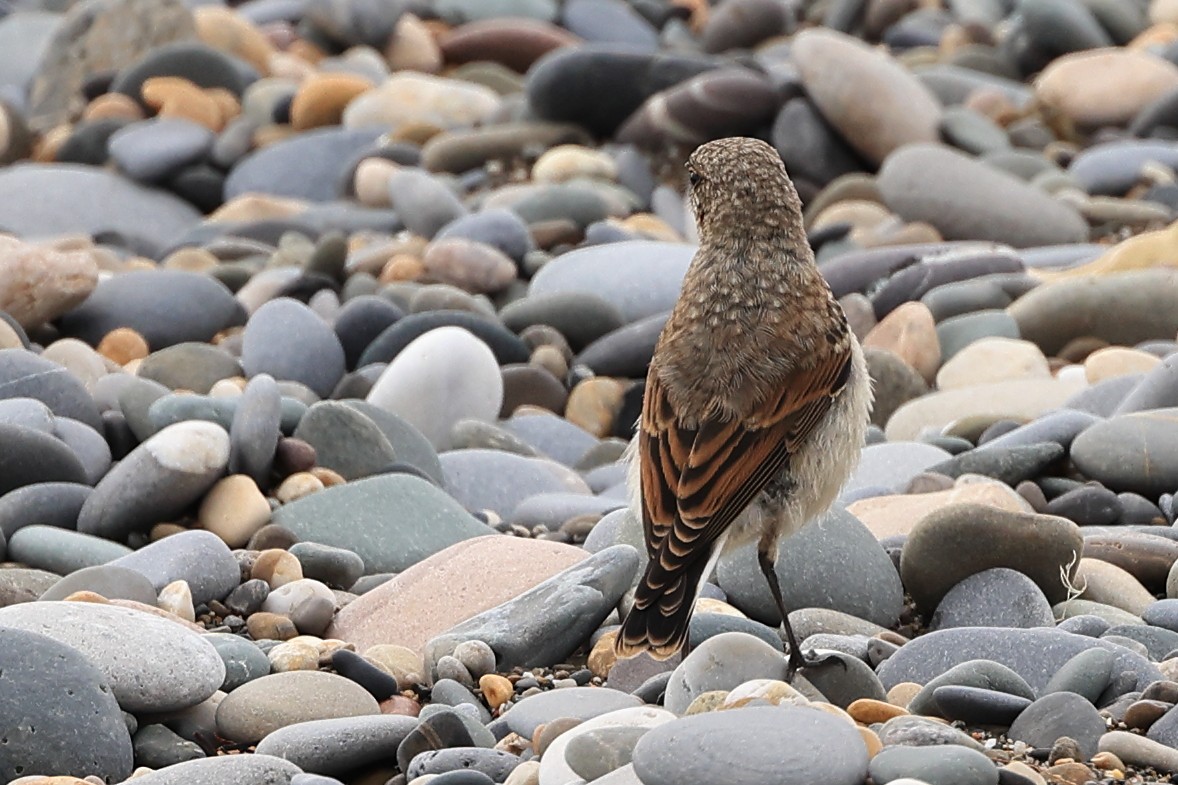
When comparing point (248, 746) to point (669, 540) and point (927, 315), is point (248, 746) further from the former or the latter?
point (927, 315)

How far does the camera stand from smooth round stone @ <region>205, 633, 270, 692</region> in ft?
17.5

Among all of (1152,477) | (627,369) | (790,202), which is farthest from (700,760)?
(627,369)

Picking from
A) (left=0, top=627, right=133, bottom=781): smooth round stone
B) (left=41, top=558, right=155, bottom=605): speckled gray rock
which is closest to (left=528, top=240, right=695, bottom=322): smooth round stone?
(left=41, top=558, right=155, bottom=605): speckled gray rock

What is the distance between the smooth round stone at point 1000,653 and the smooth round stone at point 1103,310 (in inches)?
179

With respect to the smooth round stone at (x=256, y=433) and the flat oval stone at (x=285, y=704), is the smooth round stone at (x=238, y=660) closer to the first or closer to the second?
the flat oval stone at (x=285, y=704)

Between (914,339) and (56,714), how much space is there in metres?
6.07

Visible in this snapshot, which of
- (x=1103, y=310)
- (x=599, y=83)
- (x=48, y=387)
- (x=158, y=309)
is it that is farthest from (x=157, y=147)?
(x=1103, y=310)

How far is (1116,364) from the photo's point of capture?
871 cm

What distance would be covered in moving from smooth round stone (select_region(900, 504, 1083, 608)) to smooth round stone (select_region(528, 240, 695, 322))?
4.64 m

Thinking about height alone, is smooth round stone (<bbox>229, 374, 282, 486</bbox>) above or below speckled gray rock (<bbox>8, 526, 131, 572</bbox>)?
above

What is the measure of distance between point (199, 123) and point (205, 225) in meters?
2.17

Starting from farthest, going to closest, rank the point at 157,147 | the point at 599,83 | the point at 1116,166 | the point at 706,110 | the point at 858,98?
the point at 157,147
the point at 599,83
the point at 706,110
the point at 858,98
the point at 1116,166

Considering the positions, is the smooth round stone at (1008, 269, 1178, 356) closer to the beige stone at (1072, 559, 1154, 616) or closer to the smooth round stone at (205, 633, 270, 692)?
the beige stone at (1072, 559, 1154, 616)

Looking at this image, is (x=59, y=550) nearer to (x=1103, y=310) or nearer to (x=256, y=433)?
(x=256, y=433)
